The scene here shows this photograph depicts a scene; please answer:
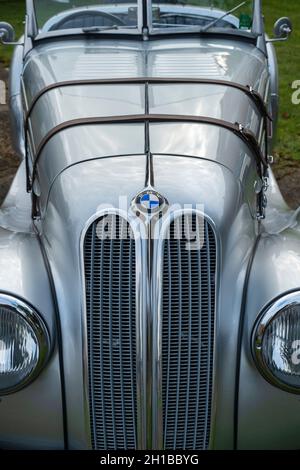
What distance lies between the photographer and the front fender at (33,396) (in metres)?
2.56

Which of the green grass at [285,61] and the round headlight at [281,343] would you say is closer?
the round headlight at [281,343]

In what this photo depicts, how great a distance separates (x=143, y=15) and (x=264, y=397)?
7.44 feet

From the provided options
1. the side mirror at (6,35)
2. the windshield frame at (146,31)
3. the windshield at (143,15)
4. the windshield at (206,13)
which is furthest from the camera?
the side mirror at (6,35)

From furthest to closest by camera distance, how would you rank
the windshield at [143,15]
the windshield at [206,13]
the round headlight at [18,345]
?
the windshield at [206,13]
the windshield at [143,15]
the round headlight at [18,345]

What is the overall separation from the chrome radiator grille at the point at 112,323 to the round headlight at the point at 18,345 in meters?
0.20

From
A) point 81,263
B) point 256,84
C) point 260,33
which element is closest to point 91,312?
point 81,263

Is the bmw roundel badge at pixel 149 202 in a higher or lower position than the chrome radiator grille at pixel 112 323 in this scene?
higher

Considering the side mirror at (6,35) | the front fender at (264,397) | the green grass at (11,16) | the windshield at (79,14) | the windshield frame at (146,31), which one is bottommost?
the front fender at (264,397)

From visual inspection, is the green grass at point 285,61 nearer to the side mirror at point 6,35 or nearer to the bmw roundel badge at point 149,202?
the side mirror at point 6,35

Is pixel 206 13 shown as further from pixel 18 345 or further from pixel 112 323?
pixel 18 345

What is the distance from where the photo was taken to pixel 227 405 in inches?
103

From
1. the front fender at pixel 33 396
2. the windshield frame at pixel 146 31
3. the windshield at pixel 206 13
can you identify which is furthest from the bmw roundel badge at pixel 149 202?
the windshield at pixel 206 13

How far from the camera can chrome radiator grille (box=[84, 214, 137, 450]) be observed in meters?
2.57

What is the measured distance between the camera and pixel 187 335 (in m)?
2.60
